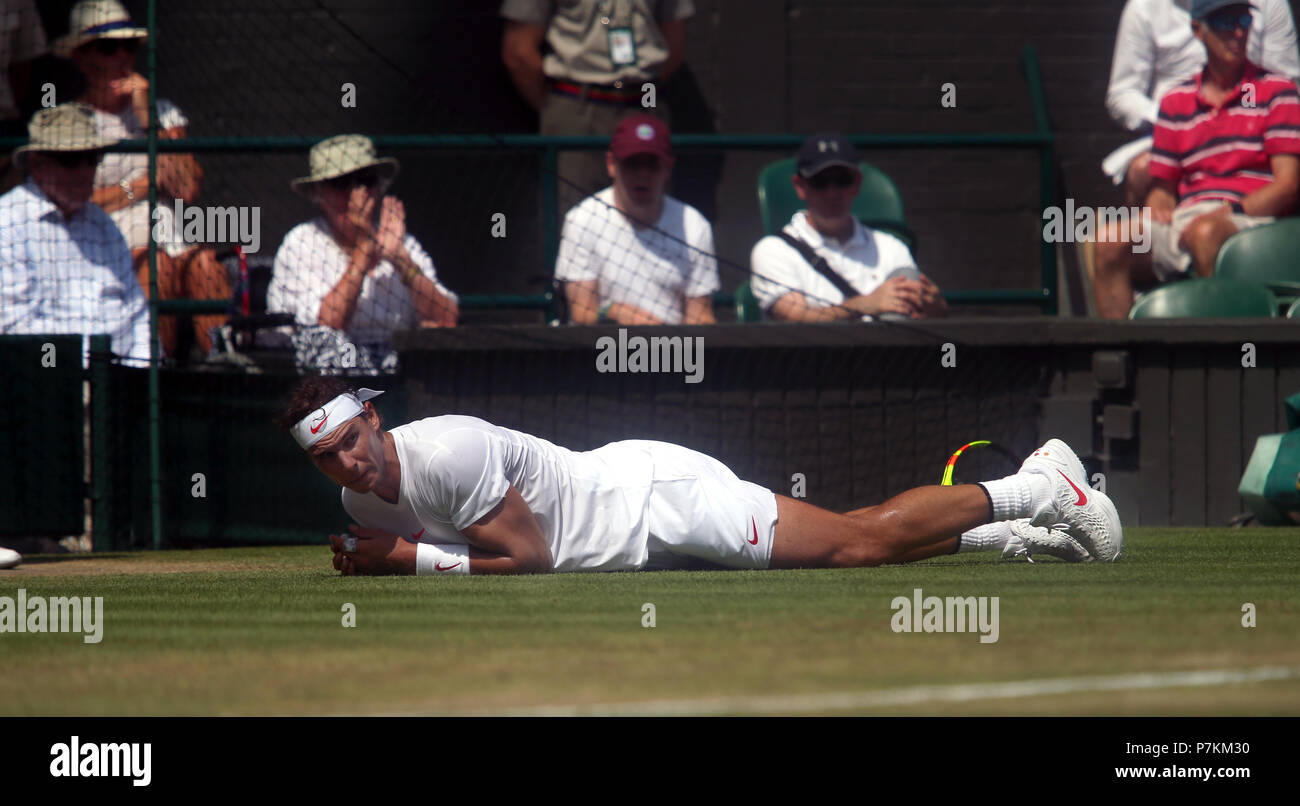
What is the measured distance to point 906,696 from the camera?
3.99 metres

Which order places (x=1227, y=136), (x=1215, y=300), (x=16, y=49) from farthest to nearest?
(x=16, y=49) → (x=1227, y=136) → (x=1215, y=300)

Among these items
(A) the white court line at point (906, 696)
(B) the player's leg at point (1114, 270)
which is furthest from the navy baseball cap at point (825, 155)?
(A) the white court line at point (906, 696)

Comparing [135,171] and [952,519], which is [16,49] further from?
[952,519]

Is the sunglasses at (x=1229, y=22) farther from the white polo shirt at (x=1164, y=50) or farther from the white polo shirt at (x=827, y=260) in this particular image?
the white polo shirt at (x=827, y=260)

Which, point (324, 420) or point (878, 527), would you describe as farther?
point (878, 527)

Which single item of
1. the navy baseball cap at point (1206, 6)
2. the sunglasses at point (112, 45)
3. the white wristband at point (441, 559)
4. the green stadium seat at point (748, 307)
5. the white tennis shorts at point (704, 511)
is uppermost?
the navy baseball cap at point (1206, 6)

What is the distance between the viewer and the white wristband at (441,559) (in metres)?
6.50

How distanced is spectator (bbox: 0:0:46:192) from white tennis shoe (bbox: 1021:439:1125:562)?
820 cm

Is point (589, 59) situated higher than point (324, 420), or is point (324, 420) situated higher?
point (589, 59)

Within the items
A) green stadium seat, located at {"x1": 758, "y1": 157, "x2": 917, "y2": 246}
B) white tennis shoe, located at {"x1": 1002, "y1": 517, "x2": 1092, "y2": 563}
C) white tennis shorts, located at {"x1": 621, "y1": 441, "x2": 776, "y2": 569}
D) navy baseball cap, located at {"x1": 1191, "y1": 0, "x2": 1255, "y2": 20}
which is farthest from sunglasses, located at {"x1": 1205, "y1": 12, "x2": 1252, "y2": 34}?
white tennis shorts, located at {"x1": 621, "y1": 441, "x2": 776, "y2": 569}

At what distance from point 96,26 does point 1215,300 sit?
7.14m

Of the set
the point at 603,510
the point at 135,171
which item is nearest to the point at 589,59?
the point at 135,171

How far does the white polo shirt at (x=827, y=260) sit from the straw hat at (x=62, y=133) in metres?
3.87
